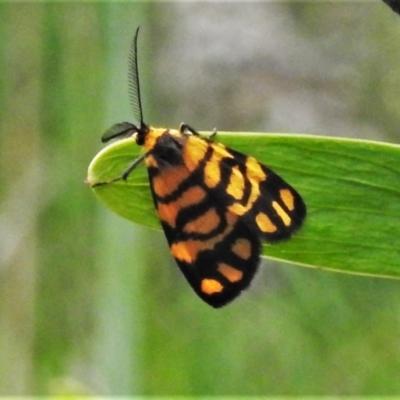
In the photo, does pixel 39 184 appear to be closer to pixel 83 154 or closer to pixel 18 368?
pixel 83 154

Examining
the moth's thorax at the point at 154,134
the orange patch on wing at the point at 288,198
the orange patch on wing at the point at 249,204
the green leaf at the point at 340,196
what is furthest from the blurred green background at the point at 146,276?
the green leaf at the point at 340,196

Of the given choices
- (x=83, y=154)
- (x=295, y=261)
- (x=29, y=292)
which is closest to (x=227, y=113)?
(x=83, y=154)

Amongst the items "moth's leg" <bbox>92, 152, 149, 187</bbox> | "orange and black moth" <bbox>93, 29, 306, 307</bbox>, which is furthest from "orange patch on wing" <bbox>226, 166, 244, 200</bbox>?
"moth's leg" <bbox>92, 152, 149, 187</bbox>

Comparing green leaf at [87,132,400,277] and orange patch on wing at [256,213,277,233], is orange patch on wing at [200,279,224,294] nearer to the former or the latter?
orange patch on wing at [256,213,277,233]

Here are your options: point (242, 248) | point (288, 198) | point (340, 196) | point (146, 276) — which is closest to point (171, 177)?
point (242, 248)

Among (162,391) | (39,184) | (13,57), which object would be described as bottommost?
(162,391)

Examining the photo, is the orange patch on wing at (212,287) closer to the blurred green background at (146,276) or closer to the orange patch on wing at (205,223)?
the orange patch on wing at (205,223)

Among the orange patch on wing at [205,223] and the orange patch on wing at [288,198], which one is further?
the orange patch on wing at [205,223]
